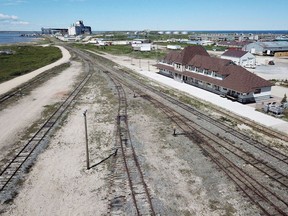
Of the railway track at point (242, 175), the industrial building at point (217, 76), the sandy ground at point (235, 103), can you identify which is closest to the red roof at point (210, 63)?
the industrial building at point (217, 76)

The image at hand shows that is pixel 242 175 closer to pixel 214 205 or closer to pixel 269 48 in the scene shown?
pixel 214 205

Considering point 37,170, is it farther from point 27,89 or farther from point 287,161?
point 27,89

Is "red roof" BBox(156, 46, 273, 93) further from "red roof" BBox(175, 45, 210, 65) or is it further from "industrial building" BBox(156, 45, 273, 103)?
"red roof" BBox(175, 45, 210, 65)

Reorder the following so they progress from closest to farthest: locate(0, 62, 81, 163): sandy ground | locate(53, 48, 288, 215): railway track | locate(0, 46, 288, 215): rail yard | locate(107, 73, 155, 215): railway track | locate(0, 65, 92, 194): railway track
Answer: locate(107, 73, 155, 215): railway track, locate(0, 46, 288, 215): rail yard, locate(53, 48, 288, 215): railway track, locate(0, 65, 92, 194): railway track, locate(0, 62, 81, 163): sandy ground

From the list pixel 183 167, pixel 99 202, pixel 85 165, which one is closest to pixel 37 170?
pixel 85 165

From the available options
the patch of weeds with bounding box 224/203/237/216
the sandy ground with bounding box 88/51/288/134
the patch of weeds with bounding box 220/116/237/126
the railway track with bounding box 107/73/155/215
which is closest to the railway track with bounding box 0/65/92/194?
the railway track with bounding box 107/73/155/215

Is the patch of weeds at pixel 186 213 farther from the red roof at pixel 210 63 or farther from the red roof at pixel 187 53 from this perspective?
the red roof at pixel 187 53

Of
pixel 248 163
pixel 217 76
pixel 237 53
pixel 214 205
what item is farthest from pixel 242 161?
pixel 237 53
